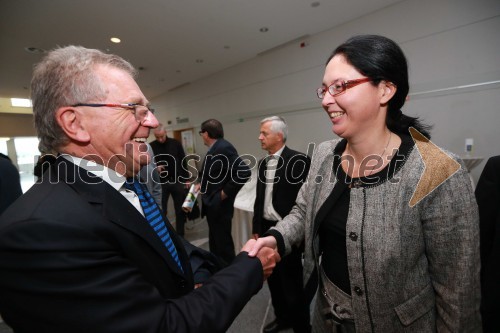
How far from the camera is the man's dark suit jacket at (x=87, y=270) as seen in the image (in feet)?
1.90

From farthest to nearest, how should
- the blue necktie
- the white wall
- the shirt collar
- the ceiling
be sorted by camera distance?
the ceiling < the white wall < the blue necktie < the shirt collar

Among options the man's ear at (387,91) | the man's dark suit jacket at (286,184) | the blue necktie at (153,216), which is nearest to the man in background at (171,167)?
the man's dark suit jacket at (286,184)

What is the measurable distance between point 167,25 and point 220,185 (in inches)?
120

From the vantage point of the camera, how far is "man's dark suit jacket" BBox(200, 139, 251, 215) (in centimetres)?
303

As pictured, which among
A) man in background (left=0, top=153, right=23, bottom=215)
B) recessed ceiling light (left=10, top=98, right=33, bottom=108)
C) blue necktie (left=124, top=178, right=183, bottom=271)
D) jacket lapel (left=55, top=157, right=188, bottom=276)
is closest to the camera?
jacket lapel (left=55, top=157, right=188, bottom=276)

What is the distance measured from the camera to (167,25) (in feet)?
13.3

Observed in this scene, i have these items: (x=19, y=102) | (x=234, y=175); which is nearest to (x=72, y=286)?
(x=234, y=175)

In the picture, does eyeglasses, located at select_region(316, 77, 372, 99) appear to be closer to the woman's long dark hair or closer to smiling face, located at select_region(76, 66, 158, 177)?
the woman's long dark hair

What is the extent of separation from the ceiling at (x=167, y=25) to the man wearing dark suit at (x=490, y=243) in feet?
11.2

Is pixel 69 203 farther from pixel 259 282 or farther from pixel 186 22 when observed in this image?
pixel 186 22

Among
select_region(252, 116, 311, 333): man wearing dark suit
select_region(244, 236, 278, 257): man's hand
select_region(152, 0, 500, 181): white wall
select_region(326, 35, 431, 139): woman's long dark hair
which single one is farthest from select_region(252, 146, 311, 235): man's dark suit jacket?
select_region(152, 0, 500, 181): white wall

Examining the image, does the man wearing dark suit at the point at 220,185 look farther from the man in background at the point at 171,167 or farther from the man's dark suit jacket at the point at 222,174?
the man in background at the point at 171,167

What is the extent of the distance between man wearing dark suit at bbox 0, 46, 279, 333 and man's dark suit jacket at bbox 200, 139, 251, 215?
197cm

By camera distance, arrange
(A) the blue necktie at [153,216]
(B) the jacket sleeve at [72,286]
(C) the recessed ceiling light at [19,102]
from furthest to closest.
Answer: (C) the recessed ceiling light at [19,102] < (A) the blue necktie at [153,216] < (B) the jacket sleeve at [72,286]
